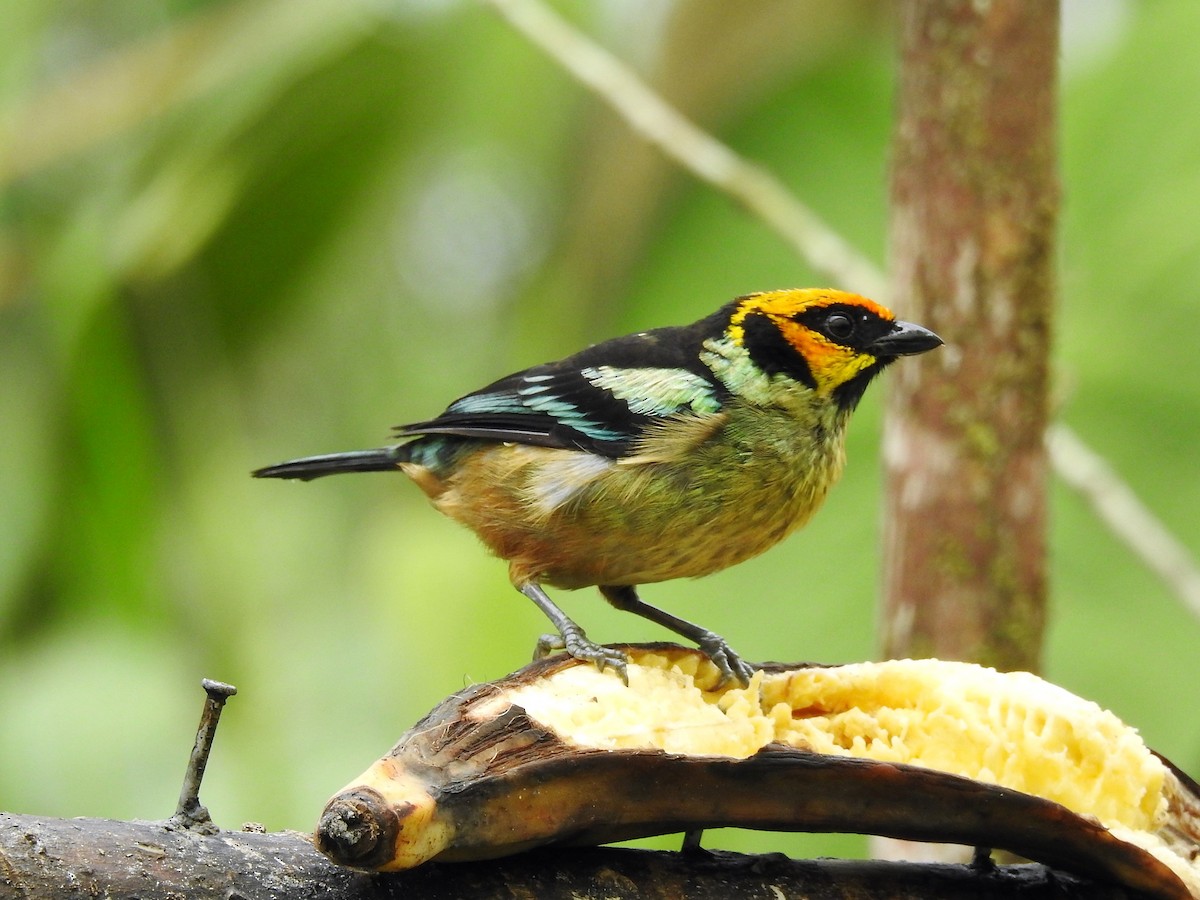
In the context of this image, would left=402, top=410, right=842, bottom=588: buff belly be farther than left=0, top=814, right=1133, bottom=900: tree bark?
Yes

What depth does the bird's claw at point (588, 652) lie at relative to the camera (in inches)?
87.7

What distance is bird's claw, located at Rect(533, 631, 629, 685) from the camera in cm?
223

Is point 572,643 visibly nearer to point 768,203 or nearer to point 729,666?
point 729,666

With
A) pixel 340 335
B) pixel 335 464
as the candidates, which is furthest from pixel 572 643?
pixel 340 335

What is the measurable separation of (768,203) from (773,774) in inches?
91.2

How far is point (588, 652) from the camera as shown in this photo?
2.28 metres

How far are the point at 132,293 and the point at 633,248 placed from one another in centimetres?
202

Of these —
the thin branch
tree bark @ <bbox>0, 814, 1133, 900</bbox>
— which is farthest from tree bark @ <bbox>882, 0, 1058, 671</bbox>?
tree bark @ <bbox>0, 814, 1133, 900</bbox>

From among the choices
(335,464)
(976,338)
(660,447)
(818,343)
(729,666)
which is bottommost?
(729,666)

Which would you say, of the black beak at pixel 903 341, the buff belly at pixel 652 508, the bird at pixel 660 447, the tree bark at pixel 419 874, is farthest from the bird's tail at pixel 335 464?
the tree bark at pixel 419 874

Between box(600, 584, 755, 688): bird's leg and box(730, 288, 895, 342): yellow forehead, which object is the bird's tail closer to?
box(600, 584, 755, 688): bird's leg

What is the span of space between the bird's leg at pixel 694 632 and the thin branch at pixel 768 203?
107 centimetres

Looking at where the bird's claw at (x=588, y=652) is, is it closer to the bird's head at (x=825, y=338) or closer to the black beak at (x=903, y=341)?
the bird's head at (x=825, y=338)

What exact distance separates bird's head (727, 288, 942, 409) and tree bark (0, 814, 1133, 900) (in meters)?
1.47
